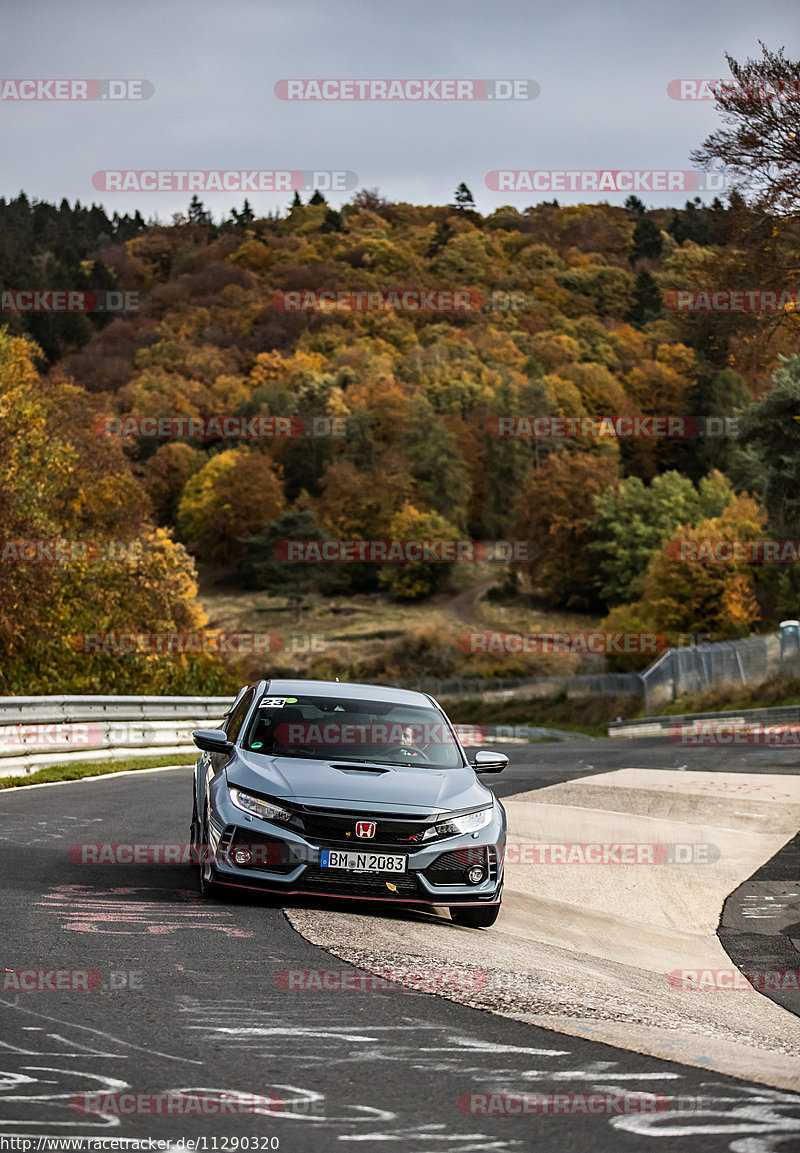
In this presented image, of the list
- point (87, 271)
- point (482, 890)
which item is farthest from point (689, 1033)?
point (87, 271)

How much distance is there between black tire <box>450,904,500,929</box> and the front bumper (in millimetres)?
255

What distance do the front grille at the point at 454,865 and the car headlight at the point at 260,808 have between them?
3.28 feet

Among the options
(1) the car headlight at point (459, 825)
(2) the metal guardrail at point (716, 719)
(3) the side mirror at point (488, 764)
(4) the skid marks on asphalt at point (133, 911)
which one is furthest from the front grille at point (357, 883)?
(2) the metal guardrail at point (716, 719)

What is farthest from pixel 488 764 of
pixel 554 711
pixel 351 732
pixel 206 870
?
pixel 554 711

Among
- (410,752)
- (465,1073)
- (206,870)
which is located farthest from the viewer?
(410,752)

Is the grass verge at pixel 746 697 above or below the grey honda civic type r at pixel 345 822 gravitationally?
below

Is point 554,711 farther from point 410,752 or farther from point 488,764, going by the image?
point 410,752

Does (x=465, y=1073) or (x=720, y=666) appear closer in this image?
(x=465, y=1073)

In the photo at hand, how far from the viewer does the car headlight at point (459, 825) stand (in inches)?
341

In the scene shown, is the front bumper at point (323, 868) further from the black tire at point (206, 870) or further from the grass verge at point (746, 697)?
the grass verge at point (746, 697)

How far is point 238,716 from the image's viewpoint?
10.5m

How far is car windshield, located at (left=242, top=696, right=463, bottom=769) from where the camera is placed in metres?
9.56

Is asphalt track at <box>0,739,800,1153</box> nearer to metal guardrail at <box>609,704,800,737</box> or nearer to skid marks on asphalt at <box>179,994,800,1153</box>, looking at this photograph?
skid marks on asphalt at <box>179,994,800,1153</box>

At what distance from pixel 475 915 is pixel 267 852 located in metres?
1.55
